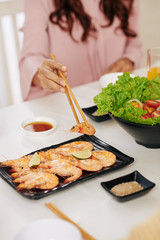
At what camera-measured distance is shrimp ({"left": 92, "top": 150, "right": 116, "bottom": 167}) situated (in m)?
1.13

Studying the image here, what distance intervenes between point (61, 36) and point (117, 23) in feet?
1.41

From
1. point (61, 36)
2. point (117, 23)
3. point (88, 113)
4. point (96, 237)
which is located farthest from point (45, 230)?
point (117, 23)

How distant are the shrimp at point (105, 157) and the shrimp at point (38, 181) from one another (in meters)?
0.18

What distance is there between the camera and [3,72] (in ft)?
10.3

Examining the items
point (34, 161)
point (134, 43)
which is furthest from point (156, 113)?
point (134, 43)

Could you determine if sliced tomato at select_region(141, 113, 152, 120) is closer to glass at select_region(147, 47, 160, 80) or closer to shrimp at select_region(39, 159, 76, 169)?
shrimp at select_region(39, 159, 76, 169)

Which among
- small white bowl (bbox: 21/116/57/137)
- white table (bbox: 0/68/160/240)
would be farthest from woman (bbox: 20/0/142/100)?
white table (bbox: 0/68/160/240)

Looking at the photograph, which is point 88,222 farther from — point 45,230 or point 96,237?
point 45,230

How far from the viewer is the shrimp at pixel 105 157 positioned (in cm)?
113

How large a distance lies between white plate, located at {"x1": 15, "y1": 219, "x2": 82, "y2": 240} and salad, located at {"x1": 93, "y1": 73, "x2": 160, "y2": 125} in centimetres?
51

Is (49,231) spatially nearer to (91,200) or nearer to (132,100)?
(91,200)

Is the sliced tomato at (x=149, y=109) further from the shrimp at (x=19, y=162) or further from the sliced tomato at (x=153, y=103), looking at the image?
the shrimp at (x=19, y=162)

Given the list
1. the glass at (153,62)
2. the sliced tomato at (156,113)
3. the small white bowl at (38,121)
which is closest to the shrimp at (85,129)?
the small white bowl at (38,121)

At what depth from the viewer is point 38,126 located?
1.47 metres
